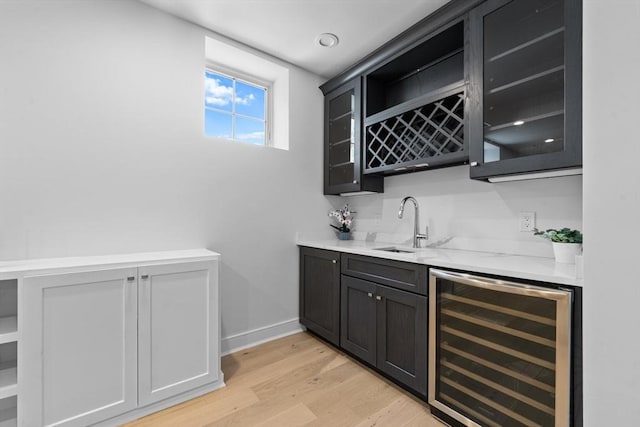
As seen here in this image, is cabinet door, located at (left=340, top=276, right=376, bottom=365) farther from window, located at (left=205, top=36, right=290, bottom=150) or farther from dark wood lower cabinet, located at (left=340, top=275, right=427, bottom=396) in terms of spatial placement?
window, located at (left=205, top=36, right=290, bottom=150)

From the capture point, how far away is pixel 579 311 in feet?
3.49

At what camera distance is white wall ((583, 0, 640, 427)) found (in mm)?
579

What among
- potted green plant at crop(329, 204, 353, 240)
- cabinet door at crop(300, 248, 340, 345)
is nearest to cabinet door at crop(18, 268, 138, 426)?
cabinet door at crop(300, 248, 340, 345)

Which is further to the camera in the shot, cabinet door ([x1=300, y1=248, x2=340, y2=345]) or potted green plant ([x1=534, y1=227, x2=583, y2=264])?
cabinet door ([x1=300, y1=248, x2=340, y2=345])

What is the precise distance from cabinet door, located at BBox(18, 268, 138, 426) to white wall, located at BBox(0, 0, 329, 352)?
42cm

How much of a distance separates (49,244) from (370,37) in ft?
8.51

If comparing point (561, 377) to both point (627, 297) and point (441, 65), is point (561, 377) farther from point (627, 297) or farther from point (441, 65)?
A: point (441, 65)

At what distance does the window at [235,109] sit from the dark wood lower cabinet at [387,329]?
1.59 metres

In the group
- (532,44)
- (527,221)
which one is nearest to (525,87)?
(532,44)

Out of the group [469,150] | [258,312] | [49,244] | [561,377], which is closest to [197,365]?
[258,312]

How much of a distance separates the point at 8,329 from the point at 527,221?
286cm

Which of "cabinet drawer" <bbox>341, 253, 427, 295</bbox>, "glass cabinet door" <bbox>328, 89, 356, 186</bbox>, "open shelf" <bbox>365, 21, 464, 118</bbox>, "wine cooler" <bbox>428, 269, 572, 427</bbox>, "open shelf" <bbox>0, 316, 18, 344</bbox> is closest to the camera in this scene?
"wine cooler" <bbox>428, 269, 572, 427</bbox>

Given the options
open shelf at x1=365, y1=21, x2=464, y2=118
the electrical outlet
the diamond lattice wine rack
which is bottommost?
the electrical outlet

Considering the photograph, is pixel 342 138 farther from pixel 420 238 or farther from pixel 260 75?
pixel 420 238
